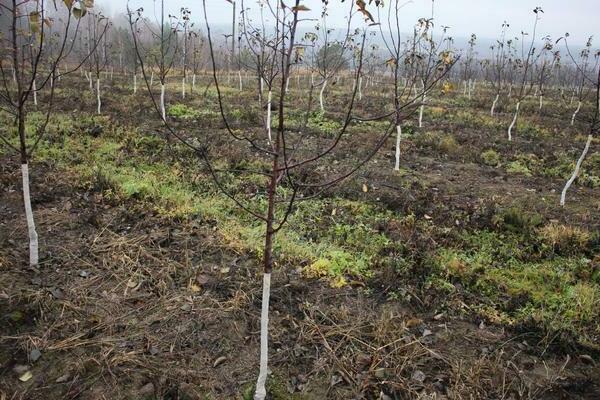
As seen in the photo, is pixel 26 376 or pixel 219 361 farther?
pixel 219 361

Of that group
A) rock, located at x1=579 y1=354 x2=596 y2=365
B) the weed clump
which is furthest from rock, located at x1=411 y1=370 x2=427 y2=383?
the weed clump

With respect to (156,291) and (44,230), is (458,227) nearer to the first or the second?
(156,291)

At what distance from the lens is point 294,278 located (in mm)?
5211

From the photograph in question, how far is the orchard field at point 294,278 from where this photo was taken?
12.0ft

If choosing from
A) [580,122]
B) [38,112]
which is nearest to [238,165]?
[38,112]

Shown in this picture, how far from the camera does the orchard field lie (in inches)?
144

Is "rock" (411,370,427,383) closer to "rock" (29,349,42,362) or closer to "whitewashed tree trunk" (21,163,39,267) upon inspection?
"rock" (29,349,42,362)

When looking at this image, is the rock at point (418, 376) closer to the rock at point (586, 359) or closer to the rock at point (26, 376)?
the rock at point (586, 359)

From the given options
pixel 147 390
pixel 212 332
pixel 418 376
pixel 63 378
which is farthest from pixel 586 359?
pixel 63 378

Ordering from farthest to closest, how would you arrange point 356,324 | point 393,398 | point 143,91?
point 143,91, point 356,324, point 393,398

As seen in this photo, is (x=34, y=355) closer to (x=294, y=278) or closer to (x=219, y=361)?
(x=219, y=361)

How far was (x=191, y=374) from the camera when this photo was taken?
3666 mm

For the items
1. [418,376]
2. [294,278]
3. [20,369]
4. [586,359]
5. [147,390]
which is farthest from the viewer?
[294,278]

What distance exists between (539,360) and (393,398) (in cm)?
163
